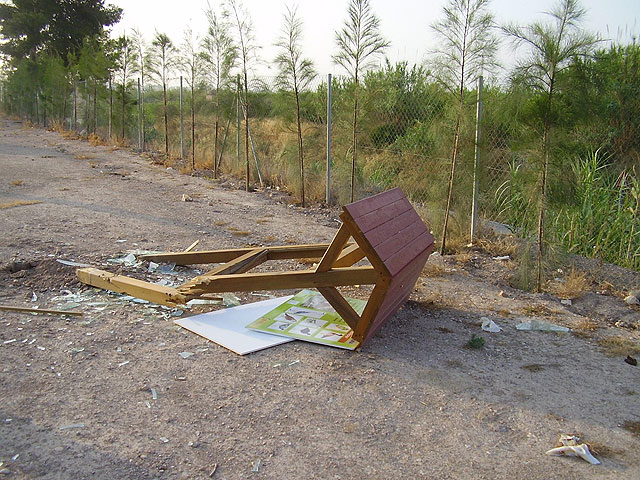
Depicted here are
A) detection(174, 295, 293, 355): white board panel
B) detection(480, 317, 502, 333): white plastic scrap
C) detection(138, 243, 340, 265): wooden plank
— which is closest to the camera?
detection(174, 295, 293, 355): white board panel

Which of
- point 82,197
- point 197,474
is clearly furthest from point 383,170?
point 197,474

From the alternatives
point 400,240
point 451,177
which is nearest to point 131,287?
point 400,240

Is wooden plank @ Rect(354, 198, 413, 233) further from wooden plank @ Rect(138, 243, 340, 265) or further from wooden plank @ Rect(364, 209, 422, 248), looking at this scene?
wooden plank @ Rect(138, 243, 340, 265)

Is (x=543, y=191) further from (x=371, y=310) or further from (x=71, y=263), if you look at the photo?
(x=71, y=263)

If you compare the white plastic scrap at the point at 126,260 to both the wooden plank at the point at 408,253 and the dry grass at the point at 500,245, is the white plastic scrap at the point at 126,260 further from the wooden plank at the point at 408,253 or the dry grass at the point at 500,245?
the dry grass at the point at 500,245

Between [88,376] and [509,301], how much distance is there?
3.76 m

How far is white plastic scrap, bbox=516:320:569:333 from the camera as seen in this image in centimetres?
455

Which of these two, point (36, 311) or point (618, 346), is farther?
point (36, 311)

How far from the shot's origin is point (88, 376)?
3482mm

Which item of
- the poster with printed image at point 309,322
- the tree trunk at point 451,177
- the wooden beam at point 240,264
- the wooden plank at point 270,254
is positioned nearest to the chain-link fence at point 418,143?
the tree trunk at point 451,177

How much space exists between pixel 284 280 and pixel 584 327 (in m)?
2.58

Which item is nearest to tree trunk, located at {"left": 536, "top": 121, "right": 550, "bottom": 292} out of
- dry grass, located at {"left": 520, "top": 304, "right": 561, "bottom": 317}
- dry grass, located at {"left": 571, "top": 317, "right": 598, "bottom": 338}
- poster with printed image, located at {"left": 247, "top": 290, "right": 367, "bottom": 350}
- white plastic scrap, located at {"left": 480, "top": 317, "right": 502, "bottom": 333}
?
dry grass, located at {"left": 520, "top": 304, "right": 561, "bottom": 317}

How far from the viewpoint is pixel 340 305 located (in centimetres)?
402

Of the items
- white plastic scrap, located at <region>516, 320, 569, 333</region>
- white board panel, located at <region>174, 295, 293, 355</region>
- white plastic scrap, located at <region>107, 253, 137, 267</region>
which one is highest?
white plastic scrap, located at <region>107, 253, 137, 267</region>
